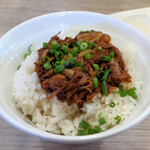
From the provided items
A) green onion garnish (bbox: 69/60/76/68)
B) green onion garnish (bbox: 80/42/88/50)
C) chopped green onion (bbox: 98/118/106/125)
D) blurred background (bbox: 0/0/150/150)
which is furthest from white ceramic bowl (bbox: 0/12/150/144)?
green onion garnish (bbox: 69/60/76/68)

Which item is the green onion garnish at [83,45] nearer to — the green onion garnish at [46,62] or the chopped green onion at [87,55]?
the chopped green onion at [87,55]

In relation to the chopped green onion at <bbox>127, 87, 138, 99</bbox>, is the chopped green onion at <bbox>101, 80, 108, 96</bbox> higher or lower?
higher

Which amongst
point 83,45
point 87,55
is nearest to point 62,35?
point 83,45

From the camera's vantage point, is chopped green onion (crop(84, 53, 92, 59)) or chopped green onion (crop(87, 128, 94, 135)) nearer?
chopped green onion (crop(87, 128, 94, 135))

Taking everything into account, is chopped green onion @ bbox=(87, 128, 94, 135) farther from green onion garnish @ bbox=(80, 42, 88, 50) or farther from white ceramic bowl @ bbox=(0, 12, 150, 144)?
green onion garnish @ bbox=(80, 42, 88, 50)

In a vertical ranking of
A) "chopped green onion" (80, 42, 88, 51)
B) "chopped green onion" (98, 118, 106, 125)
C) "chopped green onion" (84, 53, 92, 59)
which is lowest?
"chopped green onion" (98, 118, 106, 125)

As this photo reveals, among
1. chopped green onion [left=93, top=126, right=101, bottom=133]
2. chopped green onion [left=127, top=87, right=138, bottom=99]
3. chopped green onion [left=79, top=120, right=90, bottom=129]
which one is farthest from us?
chopped green onion [left=127, top=87, right=138, bottom=99]

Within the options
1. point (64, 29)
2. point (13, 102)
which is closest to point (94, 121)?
point (13, 102)
